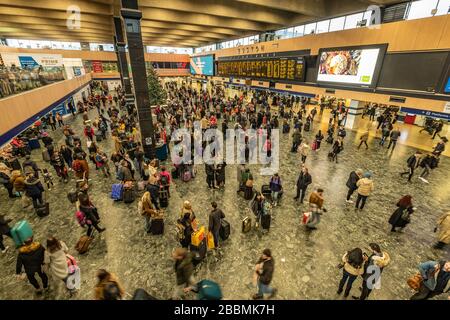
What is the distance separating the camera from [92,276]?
4.96 m

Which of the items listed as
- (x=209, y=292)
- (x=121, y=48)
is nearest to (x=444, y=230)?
(x=209, y=292)

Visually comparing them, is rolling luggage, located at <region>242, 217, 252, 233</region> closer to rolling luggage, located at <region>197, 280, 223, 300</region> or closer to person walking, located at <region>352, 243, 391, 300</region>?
rolling luggage, located at <region>197, 280, 223, 300</region>

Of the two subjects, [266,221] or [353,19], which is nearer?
[266,221]

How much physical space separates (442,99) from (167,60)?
5032 centimetres

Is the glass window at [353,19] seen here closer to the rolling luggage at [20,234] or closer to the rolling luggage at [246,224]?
the rolling luggage at [246,224]

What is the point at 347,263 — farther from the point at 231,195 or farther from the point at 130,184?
the point at 130,184

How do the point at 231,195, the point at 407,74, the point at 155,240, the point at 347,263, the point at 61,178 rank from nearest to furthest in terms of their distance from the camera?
the point at 347,263
the point at 155,240
the point at 231,195
the point at 61,178
the point at 407,74

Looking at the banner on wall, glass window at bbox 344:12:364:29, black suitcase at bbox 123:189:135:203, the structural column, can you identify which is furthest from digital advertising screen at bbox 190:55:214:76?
black suitcase at bbox 123:189:135:203

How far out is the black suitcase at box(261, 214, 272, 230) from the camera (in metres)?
6.23

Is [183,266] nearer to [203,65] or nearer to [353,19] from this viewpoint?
[353,19]

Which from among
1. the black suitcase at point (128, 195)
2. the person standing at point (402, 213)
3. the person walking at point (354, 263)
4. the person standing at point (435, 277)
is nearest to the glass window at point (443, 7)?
the person standing at point (402, 213)

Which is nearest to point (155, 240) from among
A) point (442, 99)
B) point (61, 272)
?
point (61, 272)

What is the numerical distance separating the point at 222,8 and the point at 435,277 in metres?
19.0

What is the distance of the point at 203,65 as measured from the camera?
38.3 m
